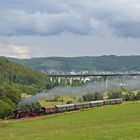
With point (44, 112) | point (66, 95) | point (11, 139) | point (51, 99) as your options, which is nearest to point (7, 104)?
point (44, 112)

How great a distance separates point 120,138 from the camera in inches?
1012

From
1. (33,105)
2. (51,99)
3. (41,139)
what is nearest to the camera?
(41,139)

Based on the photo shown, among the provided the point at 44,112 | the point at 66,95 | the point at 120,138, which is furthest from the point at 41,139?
the point at 66,95

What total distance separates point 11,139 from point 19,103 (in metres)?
75.7

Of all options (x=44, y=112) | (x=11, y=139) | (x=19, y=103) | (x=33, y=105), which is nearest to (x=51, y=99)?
(x=19, y=103)

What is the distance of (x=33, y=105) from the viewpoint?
9638 cm

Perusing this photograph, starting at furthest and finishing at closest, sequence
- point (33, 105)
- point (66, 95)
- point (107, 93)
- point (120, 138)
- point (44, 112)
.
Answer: point (107, 93) → point (66, 95) → point (33, 105) → point (44, 112) → point (120, 138)

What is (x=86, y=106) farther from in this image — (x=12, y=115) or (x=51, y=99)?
(x=51, y=99)

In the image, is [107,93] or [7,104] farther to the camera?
[107,93]

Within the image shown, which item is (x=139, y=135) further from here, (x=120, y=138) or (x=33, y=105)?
(x=33, y=105)

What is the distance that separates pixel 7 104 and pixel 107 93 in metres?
59.7

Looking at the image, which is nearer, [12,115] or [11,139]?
[11,139]

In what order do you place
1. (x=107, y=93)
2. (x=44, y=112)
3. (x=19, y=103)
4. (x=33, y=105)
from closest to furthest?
1. (x=44, y=112)
2. (x=33, y=105)
3. (x=19, y=103)
4. (x=107, y=93)

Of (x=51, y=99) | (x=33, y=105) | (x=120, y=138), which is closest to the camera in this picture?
(x=120, y=138)
